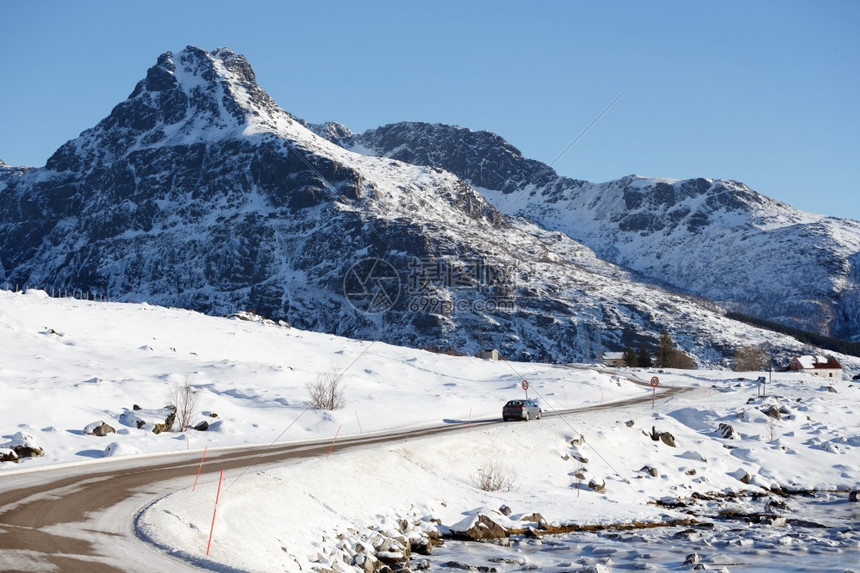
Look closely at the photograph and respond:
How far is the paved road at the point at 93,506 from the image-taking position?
570 inches

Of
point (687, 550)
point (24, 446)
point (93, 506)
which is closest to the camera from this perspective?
point (93, 506)

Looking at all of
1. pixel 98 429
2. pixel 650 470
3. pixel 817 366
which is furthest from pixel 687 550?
pixel 817 366

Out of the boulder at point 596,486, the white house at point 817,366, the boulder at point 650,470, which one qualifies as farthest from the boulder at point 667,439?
the white house at point 817,366

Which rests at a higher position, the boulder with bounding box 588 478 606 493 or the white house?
Result: the white house

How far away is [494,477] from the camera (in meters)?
33.3

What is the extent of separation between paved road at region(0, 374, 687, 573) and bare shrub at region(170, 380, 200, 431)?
224 inches

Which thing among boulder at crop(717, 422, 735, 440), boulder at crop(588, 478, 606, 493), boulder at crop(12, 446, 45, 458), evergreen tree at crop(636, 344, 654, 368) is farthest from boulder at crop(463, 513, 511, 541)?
evergreen tree at crop(636, 344, 654, 368)

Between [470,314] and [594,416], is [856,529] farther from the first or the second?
[470,314]

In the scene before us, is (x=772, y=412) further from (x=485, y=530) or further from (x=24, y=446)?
(x=24, y=446)

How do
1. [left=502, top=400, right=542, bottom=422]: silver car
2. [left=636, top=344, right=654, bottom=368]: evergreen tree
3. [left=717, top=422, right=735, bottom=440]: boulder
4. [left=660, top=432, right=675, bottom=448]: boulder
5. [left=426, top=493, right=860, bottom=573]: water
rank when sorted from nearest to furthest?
[left=426, top=493, right=860, bottom=573]: water
[left=660, top=432, right=675, bottom=448]: boulder
[left=502, top=400, right=542, bottom=422]: silver car
[left=717, top=422, right=735, bottom=440]: boulder
[left=636, top=344, right=654, bottom=368]: evergreen tree

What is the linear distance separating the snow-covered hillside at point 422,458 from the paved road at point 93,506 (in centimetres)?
39

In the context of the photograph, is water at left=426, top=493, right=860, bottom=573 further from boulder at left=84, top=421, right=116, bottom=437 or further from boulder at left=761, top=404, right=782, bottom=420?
boulder at left=761, top=404, right=782, bottom=420

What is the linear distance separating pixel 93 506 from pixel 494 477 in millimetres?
18667

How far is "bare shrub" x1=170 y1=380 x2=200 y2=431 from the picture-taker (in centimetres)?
3669
